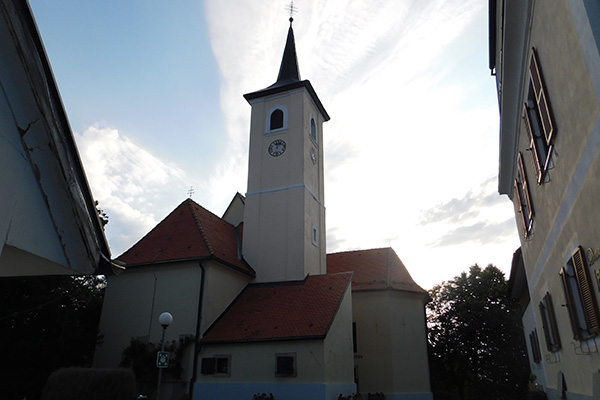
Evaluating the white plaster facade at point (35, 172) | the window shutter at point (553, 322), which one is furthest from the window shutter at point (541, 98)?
the white plaster facade at point (35, 172)

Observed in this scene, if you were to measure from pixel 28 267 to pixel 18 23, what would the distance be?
5.59 feet

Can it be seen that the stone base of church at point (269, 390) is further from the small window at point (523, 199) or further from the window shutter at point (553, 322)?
the small window at point (523, 199)

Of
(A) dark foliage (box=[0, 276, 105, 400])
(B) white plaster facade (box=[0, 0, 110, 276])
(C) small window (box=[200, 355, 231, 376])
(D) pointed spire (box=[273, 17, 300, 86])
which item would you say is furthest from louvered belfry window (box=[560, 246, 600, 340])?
(D) pointed spire (box=[273, 17, 300, 86])

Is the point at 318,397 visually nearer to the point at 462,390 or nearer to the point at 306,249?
the point at 306,249

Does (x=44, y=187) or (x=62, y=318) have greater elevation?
(x=62, y=318)

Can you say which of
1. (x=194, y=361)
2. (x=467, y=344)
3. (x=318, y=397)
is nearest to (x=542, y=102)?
(x=318, y=397)

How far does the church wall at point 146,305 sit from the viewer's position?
18.2m

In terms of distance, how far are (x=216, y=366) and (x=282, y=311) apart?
130 inches

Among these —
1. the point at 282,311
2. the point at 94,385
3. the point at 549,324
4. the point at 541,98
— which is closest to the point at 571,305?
the point at 541,98

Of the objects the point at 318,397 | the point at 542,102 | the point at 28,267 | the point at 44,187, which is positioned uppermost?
the point at 542,102

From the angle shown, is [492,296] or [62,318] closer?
[62,318]

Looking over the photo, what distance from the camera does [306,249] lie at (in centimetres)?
2177

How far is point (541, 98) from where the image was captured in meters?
6.56

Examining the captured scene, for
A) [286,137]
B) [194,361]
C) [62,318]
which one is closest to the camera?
[194,361]
